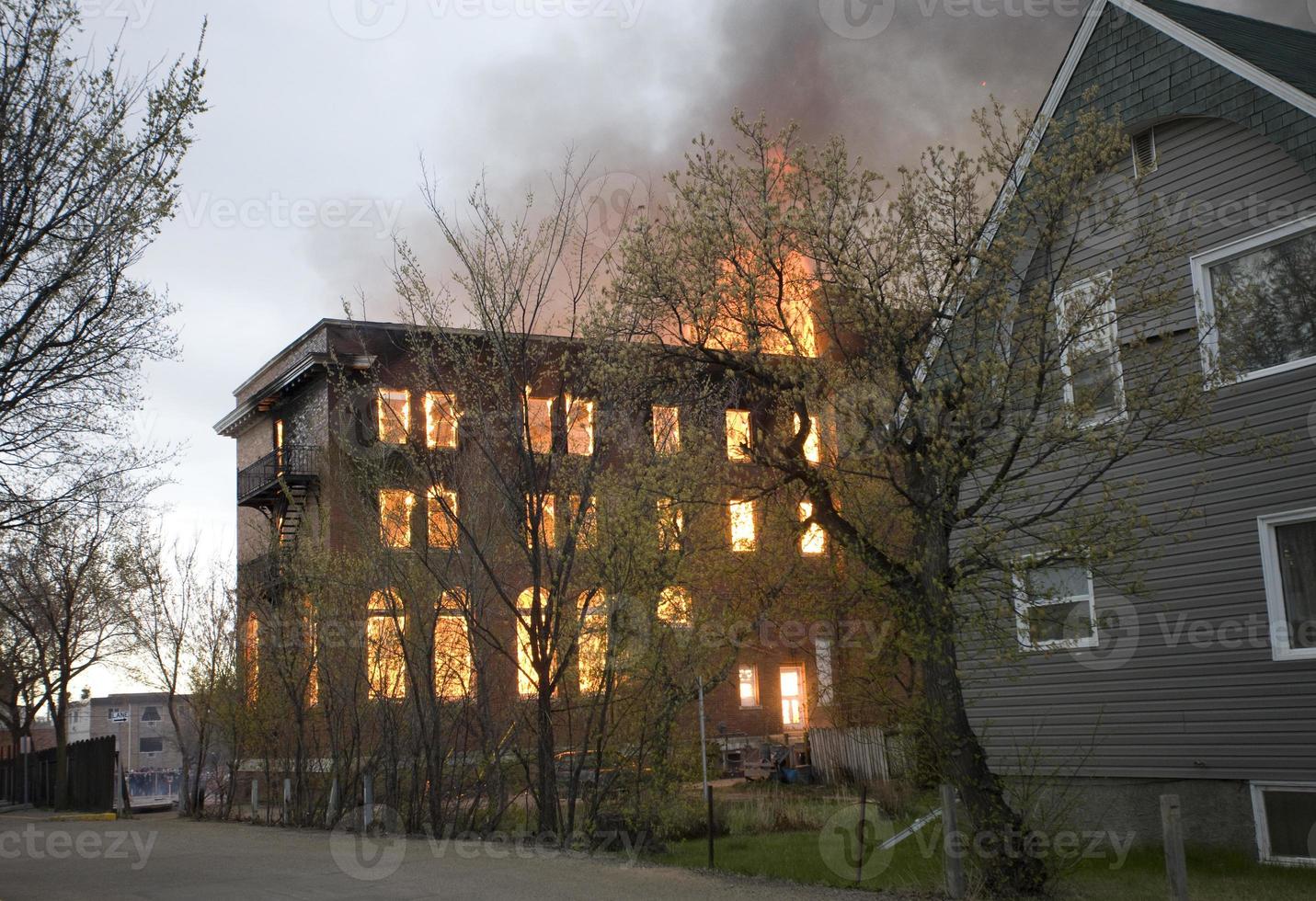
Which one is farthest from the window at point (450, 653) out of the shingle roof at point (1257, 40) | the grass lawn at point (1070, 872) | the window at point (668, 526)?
the shingle roof at point (1257, 40)

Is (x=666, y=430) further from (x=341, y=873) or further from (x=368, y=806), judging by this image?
(x=368, y=806)

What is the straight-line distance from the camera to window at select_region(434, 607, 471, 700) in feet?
69.4

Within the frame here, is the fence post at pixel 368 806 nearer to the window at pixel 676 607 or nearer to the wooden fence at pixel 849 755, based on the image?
the window at pixel 676 607

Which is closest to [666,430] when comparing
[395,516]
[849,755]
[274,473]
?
[395,516]

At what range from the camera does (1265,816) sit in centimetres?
1382

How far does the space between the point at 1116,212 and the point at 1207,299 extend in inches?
145

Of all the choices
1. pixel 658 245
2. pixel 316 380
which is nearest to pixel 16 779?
pixel 316 380

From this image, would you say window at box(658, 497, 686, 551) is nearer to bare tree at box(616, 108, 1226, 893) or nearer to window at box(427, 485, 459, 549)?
A: bare tree at box(616, 108, 1226, 893)

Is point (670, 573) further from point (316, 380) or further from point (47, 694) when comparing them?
point (47, 694)

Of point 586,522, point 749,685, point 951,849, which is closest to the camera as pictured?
point 951,849

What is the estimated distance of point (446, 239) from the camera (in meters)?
16.7

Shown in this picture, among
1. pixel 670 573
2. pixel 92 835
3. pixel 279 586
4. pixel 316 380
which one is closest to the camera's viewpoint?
pixel 670 573

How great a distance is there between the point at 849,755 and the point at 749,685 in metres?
10.6

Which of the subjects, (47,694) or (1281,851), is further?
(47,694)
